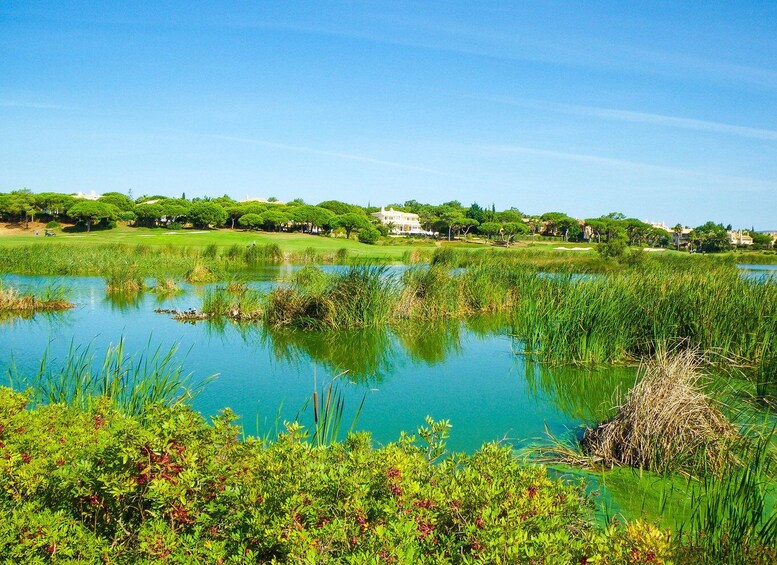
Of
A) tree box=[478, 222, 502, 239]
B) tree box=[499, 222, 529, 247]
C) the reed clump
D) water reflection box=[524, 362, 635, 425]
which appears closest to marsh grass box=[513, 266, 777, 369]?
water reflection box=[524, 362, 635, 425]

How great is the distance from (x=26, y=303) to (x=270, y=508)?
532 inches

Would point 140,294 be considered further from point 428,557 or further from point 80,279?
point 428,557

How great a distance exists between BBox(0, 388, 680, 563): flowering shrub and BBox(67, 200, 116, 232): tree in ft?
197

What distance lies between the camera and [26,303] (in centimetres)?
1350

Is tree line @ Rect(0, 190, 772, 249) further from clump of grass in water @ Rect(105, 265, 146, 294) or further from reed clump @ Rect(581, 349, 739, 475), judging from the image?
reed clump @ Rect(581, 349, 739, 475)

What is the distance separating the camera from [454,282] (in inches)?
560

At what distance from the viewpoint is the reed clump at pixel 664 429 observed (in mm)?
4953

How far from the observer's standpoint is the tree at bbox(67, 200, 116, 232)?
56.8 metres

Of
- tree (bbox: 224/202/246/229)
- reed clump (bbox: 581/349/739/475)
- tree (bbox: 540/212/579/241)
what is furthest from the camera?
tree (bbox: 540/212/579/241)

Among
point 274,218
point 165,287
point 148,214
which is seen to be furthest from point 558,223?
point 165,287

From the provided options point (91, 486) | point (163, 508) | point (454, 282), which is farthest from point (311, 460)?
point (454, 282)

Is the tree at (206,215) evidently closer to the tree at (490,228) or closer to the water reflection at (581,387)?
the tree at (490,228)

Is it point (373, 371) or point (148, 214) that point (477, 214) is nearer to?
point (148, 214)

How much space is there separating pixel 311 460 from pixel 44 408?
183 cm
